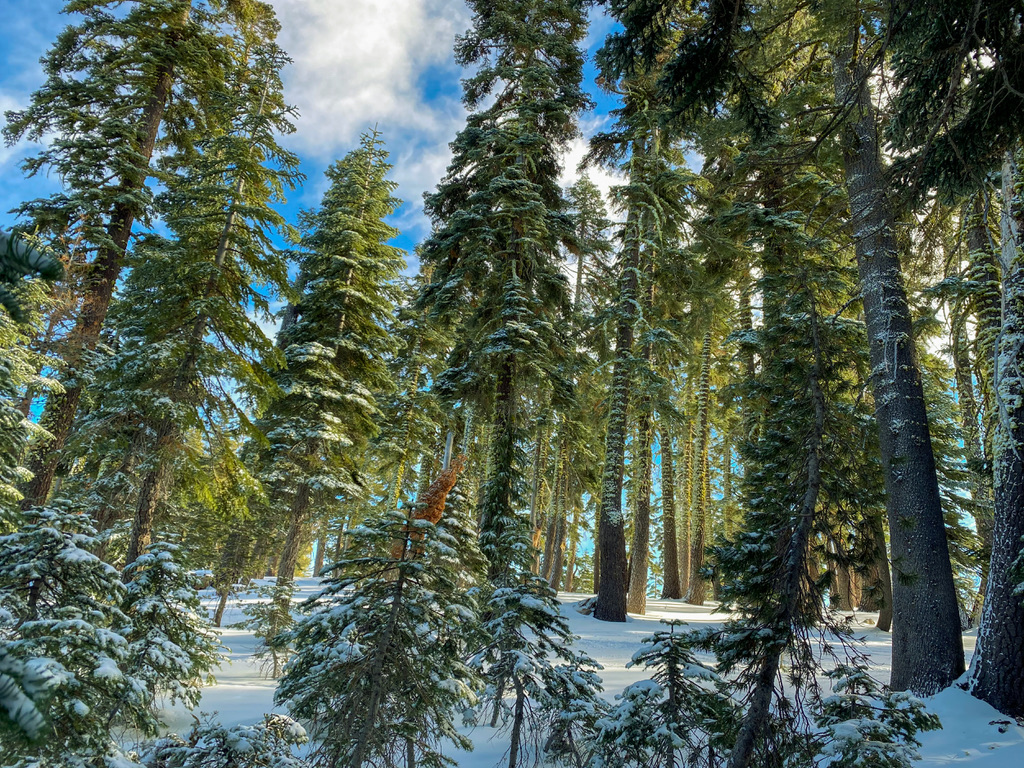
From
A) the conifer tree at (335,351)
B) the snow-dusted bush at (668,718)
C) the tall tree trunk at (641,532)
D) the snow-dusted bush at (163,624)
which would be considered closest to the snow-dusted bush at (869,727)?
the snow-dusted bush at (668,718)

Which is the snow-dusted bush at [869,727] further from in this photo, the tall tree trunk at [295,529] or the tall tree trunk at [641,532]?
the tall tree trunk at [295,529]

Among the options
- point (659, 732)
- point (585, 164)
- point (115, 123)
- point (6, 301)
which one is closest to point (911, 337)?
point (659, 732)

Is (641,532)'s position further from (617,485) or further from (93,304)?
(93,304)

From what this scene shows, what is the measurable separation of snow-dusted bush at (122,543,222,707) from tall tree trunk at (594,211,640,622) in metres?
8.83

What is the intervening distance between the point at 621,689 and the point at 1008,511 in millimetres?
5329

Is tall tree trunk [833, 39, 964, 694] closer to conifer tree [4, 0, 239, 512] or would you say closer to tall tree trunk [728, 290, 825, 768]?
tall tree trunk [728, 290, 825, 768]

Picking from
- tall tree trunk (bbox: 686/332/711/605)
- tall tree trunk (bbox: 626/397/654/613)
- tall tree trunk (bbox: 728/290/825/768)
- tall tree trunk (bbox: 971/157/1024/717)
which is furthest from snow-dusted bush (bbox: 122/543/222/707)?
tall tree trunk (bbox: 686/332/711/605)

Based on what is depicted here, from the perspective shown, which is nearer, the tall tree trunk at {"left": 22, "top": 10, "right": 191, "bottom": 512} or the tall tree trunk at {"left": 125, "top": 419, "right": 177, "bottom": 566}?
the tall tree trunk at {"left": 125, "top": 419, "right": 177, "bottom": 566}

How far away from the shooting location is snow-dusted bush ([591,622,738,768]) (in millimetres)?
3842

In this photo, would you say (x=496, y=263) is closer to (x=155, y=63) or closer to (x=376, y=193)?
(x=376, y=193)

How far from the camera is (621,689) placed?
7848 mm

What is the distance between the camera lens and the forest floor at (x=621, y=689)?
15.9ft

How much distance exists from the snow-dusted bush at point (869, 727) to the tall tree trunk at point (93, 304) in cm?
Answer: 1256

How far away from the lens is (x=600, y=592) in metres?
12.3
